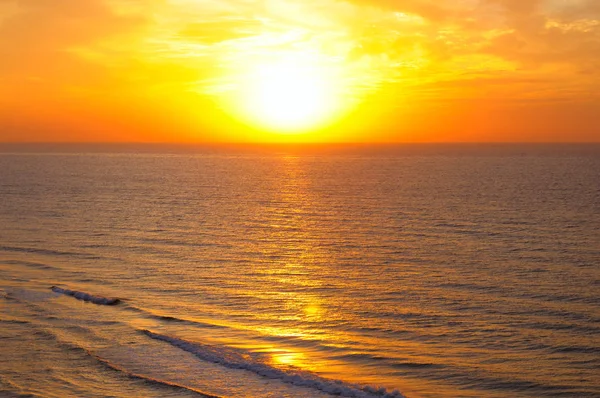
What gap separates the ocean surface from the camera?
23.0m

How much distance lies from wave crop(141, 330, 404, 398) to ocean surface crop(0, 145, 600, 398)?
8 cm

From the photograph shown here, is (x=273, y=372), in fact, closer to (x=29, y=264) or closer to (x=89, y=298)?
(x=89, y=298)

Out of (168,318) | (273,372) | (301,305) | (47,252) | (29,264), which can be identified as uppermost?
(47,252)

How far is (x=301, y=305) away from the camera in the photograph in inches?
1312

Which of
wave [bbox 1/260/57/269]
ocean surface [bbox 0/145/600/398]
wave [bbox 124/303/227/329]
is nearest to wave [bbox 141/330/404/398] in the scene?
ocean surface [bbox 0/145/600/398]

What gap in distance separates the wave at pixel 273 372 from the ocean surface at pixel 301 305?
0.08 meters

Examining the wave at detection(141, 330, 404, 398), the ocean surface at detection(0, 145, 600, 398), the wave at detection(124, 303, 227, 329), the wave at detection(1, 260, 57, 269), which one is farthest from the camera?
the wave at detection(1, 260, 57, 269)

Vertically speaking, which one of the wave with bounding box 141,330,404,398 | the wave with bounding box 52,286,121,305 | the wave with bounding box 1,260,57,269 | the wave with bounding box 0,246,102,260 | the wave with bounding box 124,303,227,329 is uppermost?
the wave with bounding box 0,246,102,260

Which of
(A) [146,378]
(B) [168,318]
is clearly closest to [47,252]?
(B) [168,318]

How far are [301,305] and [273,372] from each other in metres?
9.89

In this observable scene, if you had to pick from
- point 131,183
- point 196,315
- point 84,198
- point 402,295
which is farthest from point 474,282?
point 131,183

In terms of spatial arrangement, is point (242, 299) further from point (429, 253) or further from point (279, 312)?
point (429, 253)

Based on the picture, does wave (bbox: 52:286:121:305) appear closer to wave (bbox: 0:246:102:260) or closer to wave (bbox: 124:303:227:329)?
wave (bbox: 124:303:227:329)

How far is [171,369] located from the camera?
77.7ft
